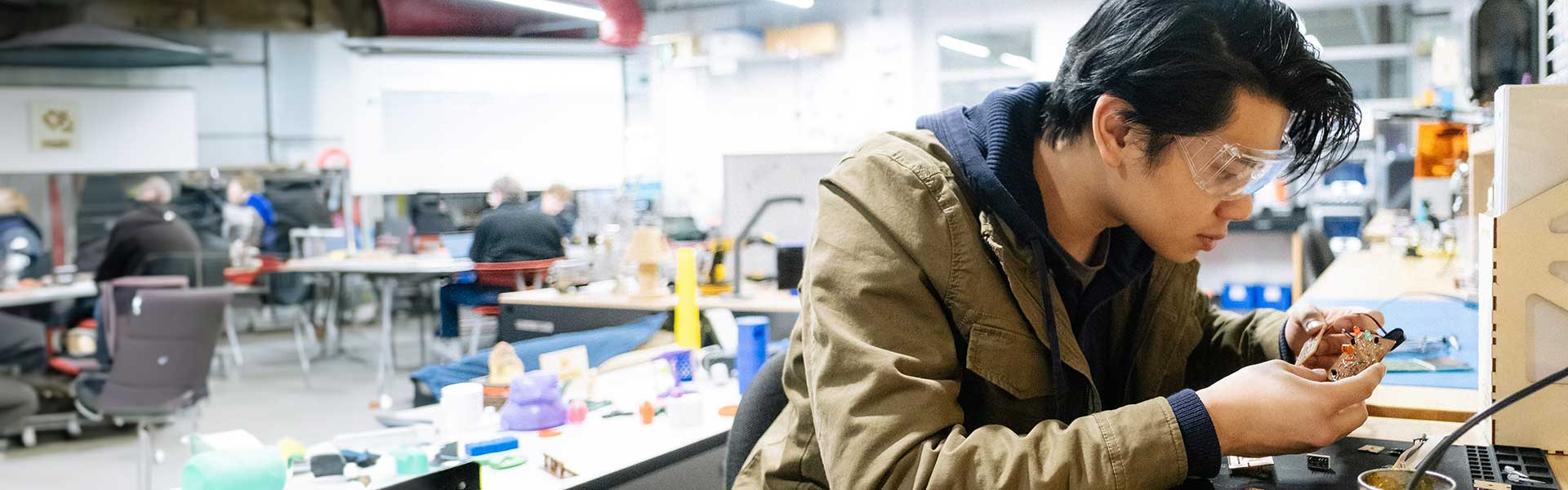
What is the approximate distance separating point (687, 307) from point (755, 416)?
155 centimetres

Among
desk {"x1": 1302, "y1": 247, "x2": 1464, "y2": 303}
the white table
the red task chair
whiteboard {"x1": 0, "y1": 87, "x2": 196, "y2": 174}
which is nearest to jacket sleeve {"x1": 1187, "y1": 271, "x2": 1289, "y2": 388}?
the white table

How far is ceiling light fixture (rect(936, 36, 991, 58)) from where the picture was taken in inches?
429

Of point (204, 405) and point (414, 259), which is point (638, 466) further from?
point (414, 259)

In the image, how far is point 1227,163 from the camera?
38.9 inches

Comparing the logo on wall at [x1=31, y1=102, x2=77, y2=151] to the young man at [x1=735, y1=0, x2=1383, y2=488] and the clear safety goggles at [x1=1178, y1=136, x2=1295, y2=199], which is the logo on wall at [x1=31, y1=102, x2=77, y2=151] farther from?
the clear safety goggles at [x1=1178, y1=136, x2=1295, y2=199]

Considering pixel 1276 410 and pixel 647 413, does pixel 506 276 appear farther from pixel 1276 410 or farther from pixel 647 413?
pixel 1276 410

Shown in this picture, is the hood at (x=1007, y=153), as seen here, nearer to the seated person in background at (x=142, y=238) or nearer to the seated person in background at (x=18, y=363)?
the seated person in background at (x=18, y=363)

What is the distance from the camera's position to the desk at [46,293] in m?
4.94

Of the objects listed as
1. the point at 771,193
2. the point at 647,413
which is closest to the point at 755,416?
the point at 647,413

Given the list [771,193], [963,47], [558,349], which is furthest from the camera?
[963,47]

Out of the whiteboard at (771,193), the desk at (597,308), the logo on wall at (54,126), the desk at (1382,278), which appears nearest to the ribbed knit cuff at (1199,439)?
the desk at (1382,278)

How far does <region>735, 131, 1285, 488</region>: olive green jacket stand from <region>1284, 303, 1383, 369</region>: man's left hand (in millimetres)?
323

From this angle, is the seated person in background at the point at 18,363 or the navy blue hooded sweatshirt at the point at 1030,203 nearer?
the navy blue hooded sweatshirt at the point at 1030,203

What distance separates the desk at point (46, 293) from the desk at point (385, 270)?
155cm
